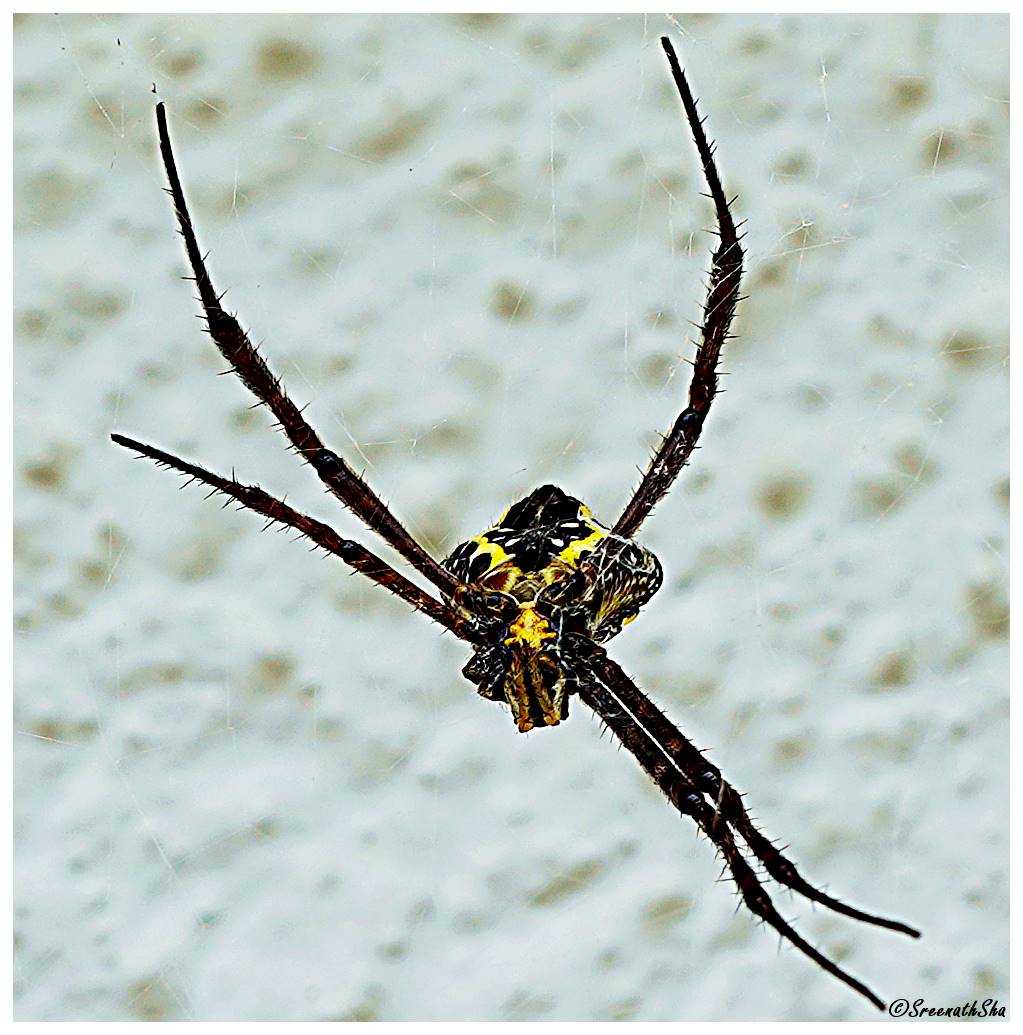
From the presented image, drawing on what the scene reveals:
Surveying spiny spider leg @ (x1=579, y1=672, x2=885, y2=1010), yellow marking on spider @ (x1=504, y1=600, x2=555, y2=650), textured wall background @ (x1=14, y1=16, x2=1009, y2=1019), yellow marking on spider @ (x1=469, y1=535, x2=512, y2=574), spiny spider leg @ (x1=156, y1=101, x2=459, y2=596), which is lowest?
spiny spider leg @ (x1=579, y1=672, x2=885, y2=1010)

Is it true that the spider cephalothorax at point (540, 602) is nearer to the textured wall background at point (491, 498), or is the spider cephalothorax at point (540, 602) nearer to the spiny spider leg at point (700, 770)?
the spiny spider leg at point (700, 770)

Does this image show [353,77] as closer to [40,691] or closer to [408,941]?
[40,691]

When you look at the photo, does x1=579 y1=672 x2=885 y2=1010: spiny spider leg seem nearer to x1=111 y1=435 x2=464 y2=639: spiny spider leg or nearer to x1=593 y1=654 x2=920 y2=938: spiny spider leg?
x1=593 y1=654 x2=920 y2=938: spiny spider leg

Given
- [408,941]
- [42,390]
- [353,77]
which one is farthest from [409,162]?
[408,941]

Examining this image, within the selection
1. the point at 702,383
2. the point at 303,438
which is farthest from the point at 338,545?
the point at 702,383

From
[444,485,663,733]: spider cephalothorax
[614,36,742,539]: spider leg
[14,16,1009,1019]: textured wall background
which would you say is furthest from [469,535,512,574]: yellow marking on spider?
[14,16,1009,1019]: textured wall background

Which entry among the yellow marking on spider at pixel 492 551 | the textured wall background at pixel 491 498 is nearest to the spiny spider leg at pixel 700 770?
the yellow marking on spider at pixel 492 551

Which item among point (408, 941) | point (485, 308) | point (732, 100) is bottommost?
point (408, 941)
